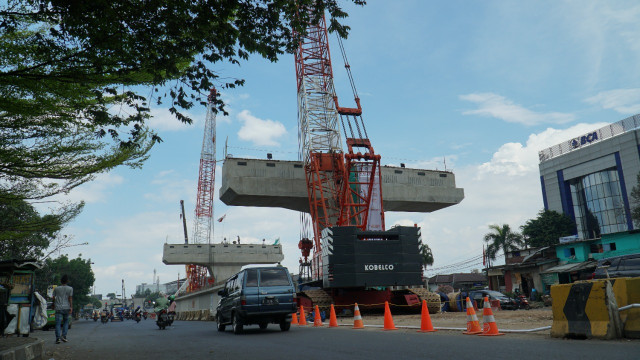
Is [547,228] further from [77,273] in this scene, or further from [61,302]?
[77,273]

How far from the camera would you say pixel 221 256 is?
58.7 meters

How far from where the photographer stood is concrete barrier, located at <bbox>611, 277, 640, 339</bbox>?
24.5ft

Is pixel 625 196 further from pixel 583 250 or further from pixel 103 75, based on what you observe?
pixel 103 75

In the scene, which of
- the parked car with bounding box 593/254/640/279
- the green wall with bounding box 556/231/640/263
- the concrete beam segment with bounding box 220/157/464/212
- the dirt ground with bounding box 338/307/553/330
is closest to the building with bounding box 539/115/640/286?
the green wall with bounding box 556/231/640/263

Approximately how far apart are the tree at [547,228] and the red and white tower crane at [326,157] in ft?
124

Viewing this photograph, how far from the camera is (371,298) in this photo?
2123 centimetres

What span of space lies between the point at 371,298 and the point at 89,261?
90.3 metres

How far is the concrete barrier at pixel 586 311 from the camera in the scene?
757cm

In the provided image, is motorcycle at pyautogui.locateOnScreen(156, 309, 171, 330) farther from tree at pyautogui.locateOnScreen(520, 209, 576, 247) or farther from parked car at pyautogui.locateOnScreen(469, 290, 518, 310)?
tree at pyautogui.locateOnScreen(520, 209, 576, 247)

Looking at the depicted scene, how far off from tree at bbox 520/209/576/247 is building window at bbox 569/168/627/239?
4.60m

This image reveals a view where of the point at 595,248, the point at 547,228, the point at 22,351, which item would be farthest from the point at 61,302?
the point at 547,228

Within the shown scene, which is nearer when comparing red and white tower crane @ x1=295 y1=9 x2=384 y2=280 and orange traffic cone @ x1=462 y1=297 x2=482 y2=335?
orange traffic cone @ x1=462 y1=297 x2=482 y2=335

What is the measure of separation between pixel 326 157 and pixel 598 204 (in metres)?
53.6

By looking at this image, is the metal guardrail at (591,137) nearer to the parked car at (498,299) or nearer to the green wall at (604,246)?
the green wall at (604,246)
